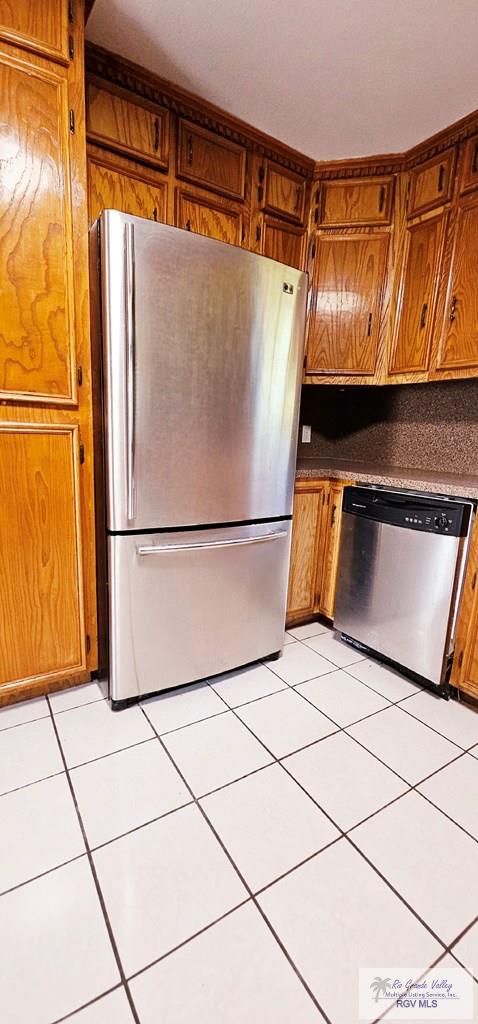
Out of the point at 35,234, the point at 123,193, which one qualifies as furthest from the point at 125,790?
the point at 123,193

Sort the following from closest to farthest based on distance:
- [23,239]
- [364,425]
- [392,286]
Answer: [23,239], [392,286], [364,425]

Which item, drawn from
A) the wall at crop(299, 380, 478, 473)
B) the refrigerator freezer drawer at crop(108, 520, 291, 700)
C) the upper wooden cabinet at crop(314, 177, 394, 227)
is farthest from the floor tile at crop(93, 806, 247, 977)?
the upper wooden cabinet at crop(314, 177, 394, 227)

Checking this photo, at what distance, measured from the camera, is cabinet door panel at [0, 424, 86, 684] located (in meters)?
1.43

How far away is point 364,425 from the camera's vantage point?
2.67m

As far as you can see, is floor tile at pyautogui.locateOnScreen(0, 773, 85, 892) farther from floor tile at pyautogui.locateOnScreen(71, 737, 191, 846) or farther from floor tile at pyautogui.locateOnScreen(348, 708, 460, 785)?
floor tile at pyautogui.locateOnScreen(348, 708, 460, 785)

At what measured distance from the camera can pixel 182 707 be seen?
1676mm

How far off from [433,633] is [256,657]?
75 cm

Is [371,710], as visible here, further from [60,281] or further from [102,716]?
[60,281]

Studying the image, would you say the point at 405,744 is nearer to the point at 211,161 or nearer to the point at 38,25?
the point at 211,161

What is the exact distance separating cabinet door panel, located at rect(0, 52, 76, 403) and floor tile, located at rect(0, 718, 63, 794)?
1134mm

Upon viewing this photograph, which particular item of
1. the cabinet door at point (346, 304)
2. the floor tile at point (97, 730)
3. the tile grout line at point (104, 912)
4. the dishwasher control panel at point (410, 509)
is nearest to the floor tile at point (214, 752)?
the floor tile at point (97, 730)

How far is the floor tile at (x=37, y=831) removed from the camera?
1.05 metres

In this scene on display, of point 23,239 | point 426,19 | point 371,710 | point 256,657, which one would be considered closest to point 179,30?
point 426,19

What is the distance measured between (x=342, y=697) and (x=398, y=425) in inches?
60.1
